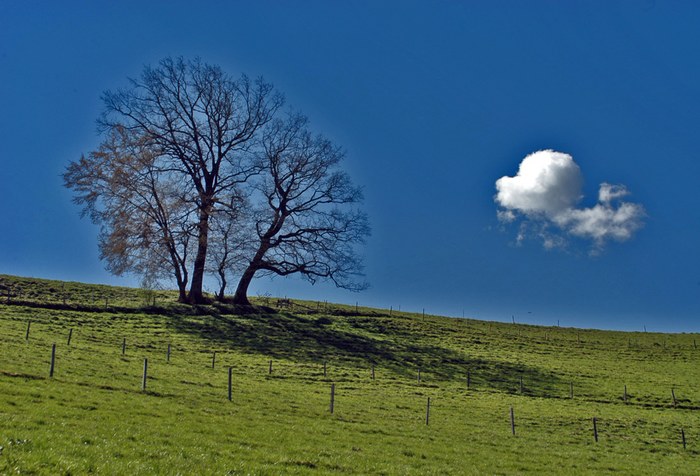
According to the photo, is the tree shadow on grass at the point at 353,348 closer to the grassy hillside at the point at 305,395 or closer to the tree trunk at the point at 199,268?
the grassy hillside at the point at 305,395

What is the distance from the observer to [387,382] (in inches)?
1383

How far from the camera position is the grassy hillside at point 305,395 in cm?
1567

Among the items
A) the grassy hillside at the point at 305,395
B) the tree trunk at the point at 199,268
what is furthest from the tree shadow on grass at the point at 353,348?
the tree trunk at the point at 199,268

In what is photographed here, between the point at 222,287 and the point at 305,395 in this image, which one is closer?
the point at 305,395

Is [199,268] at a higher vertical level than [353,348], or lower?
higher

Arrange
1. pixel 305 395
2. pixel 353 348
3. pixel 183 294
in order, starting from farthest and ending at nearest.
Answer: pixel 183 294, pixel 353 348, pixel 305 395

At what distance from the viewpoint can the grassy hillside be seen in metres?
15.7

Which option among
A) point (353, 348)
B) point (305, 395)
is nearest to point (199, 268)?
point (353, 348)

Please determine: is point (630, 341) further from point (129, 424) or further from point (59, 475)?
A: point (59, 475)

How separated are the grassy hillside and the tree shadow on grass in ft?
0.88

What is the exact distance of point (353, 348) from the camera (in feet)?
146

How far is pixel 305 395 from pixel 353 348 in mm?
16693

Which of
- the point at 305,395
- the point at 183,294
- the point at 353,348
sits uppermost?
the point at 183,294

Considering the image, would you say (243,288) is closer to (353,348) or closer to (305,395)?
(353,348)
